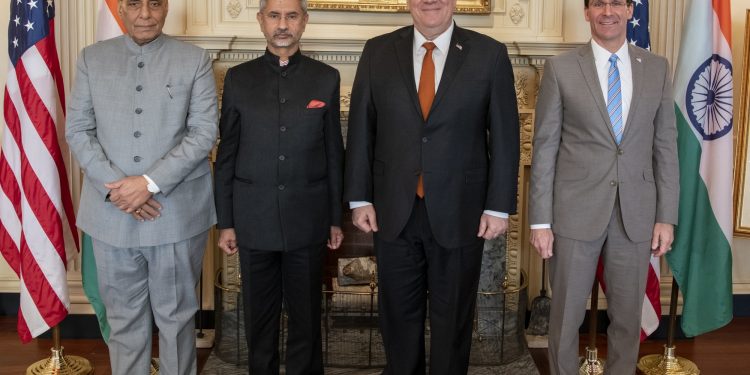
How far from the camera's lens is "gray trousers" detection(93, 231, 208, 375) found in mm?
2764

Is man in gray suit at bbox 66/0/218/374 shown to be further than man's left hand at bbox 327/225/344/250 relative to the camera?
No

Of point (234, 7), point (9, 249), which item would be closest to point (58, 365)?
point (9, 249)

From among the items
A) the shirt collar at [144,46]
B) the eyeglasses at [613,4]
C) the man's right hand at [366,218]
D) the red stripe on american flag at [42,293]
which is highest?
the eyeglasses at [613,4]

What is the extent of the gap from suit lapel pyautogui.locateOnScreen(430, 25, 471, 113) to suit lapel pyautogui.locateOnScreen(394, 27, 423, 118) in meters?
0.08

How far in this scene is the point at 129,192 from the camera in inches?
103

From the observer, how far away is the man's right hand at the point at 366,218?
Answer: 272 cm

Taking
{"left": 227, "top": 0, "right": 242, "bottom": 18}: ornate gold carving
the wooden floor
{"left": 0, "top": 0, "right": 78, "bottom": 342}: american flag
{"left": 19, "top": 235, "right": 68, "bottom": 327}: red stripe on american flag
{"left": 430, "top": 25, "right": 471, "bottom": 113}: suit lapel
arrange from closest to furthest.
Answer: {"left": 430, "top": 25, "right": 471, "bottom": 113}: suit lapel, {"left": 0, "top": 0, "right": 78, "bottom": 342}: american flag, {"left": 19, "top": 235, "right": 68, "bottom": 327}: red stripe on american flag, the wooden floor, {"left": 227, "top": 0, "right": 242, "bottom": 18}: ornate gold carving

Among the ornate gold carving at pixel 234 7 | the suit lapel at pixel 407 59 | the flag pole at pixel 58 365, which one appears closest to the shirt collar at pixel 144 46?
the suit lapel at pixel 407 59

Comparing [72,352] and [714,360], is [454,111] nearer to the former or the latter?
[714,360]

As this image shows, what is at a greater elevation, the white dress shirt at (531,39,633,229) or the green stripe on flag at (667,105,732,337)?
the white dress shirt at (531,39,633,229)

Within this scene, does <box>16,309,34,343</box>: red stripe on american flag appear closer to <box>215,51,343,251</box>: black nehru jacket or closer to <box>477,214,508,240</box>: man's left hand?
<box>215,51,343,251</box>: black nehru jacket

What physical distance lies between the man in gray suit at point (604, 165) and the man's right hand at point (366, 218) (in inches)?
22.1

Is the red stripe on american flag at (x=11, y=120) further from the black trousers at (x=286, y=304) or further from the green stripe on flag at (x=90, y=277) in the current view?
the black trousers at (x=286, y=304)

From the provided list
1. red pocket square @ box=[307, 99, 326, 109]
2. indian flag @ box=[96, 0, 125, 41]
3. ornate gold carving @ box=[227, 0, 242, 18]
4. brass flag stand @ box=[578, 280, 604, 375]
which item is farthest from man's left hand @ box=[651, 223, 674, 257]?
indian flag @ box=[96, 0, 125, 41]
